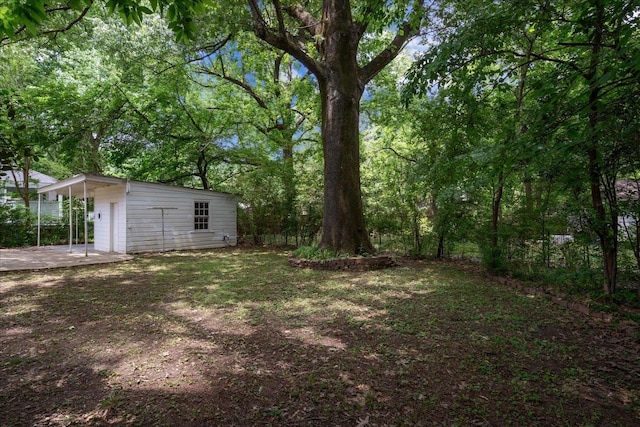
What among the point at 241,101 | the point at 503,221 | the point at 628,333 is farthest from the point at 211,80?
the point at 628,333

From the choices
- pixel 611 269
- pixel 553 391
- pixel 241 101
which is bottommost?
pixel 553 391

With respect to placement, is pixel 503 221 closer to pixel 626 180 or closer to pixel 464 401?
pixel 626 180

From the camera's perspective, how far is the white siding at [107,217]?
36.3 ft

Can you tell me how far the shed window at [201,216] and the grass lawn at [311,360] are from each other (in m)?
7.51

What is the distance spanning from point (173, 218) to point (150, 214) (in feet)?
2.84

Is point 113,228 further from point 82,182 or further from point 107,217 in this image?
point 82,182

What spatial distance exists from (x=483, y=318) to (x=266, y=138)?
13.5 m

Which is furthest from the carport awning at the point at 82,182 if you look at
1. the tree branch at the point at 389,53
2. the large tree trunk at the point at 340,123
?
the tree branch at the point at 389,53

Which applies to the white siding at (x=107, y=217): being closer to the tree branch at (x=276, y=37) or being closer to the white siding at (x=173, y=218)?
the white siding at (x=173, y=218)

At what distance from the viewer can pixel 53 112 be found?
1205cm

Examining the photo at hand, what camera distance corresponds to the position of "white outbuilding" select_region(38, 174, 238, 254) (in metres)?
11.0

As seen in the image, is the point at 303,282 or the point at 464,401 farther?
the point at 303,282

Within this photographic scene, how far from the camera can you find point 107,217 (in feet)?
38.5

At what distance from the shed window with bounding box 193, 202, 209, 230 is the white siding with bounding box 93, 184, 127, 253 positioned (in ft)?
8.36
